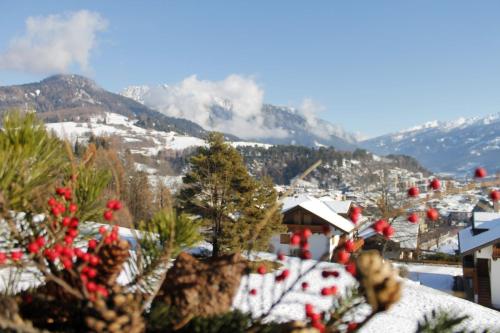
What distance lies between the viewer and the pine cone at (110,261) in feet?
4.84

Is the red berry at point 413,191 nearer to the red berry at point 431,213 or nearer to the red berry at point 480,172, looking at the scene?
the red berry at point 431,213

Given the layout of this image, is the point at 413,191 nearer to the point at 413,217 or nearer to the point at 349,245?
the point at 413,217

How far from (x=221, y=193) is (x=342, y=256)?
1741cm

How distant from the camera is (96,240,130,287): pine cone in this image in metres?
1.48

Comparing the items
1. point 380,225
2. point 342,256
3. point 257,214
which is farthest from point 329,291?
point 257,214

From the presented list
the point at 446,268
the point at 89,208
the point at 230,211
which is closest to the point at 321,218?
the point at 446,268

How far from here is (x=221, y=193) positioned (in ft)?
61.3

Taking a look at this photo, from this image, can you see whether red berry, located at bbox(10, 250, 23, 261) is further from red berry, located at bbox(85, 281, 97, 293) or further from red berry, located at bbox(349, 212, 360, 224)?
red berry, located at bbox(349, 212, 360, 224)

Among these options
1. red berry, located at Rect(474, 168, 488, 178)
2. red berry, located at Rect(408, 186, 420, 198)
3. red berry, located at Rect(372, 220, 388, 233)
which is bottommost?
red berry, located at Rect(372, 220, 388, 233)

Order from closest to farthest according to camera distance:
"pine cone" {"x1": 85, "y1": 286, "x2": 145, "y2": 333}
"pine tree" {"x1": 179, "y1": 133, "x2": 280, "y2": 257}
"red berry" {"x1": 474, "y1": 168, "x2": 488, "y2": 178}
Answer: "pine cone" {"x1": 85, "y1": 286, "x2": 145, "y2": 333}
"red berry" {"x1": 474, "y1": 168, "x2": 488, "y2": 178}
"pine tree" {"x1": 179, "y1": 133, "x2": 280, "y2": 257}

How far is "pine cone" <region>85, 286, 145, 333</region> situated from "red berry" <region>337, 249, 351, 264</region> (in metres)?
0.69

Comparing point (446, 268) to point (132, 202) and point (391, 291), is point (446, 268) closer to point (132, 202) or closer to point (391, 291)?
point (132, 202)

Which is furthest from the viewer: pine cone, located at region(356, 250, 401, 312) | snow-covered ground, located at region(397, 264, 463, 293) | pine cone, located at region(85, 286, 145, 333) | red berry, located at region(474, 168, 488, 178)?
snow-covered ground, located at region(397, 264, 463, 293)

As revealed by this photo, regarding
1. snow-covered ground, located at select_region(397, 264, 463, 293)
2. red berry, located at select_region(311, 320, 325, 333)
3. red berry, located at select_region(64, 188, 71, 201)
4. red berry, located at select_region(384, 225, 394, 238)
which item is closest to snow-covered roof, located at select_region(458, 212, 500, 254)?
snow-covered ground, located at select_region(397, 264, 463, 293)
